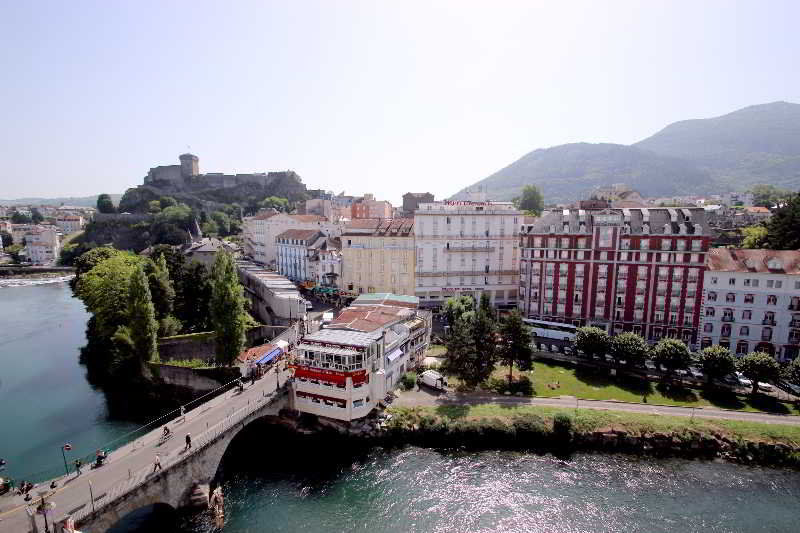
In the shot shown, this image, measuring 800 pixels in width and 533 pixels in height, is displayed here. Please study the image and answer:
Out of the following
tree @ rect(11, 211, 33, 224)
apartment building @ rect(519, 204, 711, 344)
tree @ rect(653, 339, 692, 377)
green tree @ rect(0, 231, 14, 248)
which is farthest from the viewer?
tree @ rect(11, 211, 33, 224)

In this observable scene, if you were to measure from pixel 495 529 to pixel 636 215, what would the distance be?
4187 cm

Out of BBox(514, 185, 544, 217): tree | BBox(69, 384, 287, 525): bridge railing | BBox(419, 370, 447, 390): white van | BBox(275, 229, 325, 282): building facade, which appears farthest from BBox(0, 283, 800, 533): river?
BBox(514, 185, 544, 217): tree

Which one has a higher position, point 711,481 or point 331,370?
point 331,370

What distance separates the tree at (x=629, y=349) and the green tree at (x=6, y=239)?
654ft

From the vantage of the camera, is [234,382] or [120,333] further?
[120,333]

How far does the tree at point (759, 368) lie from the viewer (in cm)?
3962

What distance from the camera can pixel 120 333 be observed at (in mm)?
43906

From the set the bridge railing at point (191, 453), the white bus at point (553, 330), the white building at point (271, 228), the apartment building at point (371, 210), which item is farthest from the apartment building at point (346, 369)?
the apartment building at point (371, 210)

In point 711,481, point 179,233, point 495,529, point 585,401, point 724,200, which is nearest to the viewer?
point 495,529

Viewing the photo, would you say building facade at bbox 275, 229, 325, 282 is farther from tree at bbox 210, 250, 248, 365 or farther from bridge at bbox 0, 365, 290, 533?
bridge at bbox 0, 365, 290, 533

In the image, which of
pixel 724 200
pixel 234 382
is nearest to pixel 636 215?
pixel 234 382

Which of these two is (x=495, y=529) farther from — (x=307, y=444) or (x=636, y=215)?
(x=636, y=215)

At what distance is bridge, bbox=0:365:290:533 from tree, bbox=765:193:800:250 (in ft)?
222

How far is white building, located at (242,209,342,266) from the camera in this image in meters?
85.1
